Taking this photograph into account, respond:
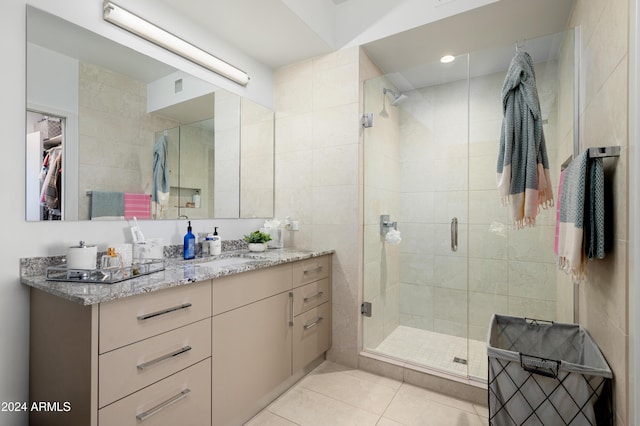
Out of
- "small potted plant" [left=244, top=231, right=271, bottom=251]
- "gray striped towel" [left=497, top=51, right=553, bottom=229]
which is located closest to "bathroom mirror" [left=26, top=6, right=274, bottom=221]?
"small potted plant" [left=244, top=231, right=271, bottom=251]

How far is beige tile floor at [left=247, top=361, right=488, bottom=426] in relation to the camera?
5.59ft

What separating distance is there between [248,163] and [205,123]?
1.54ft

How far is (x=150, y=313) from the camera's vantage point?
1.20 meters

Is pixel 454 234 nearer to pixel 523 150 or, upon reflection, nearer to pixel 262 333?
pixel 523 150

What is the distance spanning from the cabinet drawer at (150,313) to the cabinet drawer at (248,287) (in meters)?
0.06

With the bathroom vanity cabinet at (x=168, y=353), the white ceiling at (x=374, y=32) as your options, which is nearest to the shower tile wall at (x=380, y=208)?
the white ceiling at (x=374, y=32)

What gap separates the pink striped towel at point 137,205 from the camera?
5.71 ft

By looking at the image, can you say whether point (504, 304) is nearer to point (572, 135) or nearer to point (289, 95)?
point (572, 135)

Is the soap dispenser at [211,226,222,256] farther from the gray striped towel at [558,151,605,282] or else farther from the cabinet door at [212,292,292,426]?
the gray striped towel at [558,151,605,282]

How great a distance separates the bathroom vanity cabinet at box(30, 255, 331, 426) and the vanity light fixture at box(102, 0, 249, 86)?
1433mm

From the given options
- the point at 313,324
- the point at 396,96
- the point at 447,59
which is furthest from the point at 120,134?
the point at 447,59

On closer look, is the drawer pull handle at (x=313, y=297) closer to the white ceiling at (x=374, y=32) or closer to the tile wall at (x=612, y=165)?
the tile wall at (x=612, y=165)

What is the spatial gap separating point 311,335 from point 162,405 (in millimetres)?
1099

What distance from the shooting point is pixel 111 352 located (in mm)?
1077
